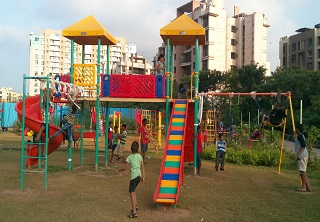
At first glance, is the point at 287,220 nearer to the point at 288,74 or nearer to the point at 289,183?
the point at 289,183

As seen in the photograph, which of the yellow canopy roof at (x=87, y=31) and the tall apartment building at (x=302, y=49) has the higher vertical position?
the tall apartment building at (x=302, y=49)

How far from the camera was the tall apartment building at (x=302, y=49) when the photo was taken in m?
58.7

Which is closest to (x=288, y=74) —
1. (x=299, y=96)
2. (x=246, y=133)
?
(x=299, y=96)

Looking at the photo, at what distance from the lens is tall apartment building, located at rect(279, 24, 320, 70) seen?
58.7 m

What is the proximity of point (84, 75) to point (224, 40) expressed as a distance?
50228 millimetres

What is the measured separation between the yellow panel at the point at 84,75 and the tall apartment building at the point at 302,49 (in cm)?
5144

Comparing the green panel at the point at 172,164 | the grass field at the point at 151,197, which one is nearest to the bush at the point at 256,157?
the grass field at the point at 151,197

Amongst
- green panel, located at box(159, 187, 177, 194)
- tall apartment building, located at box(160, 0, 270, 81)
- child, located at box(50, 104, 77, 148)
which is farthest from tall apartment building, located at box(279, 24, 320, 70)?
green panel, located at box(159, 187, 177, 194)

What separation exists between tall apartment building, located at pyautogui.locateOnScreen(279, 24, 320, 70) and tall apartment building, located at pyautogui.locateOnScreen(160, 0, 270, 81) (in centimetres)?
498

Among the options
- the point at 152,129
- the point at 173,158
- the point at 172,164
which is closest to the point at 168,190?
the point at 172,164

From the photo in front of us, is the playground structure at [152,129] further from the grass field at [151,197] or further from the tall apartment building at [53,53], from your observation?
the tall apartment building at [53,53]

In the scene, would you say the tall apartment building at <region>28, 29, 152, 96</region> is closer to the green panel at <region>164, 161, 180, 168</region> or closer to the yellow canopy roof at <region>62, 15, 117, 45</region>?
the yellow canopy roof at <region>62, 15, 117, 45</region>

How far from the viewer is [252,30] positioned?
60.6m

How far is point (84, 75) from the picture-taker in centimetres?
1296
